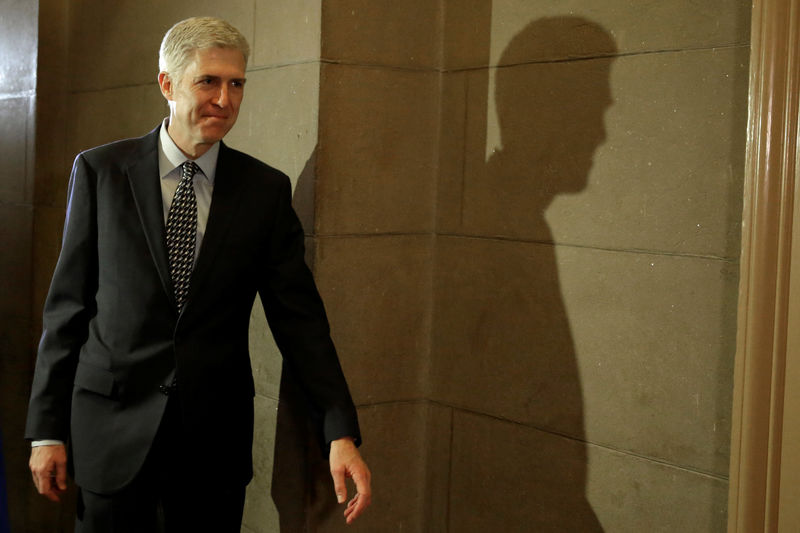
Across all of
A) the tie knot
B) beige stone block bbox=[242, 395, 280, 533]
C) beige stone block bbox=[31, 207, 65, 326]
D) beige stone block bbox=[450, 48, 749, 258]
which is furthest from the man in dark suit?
beige stone block bbox=[31, 207, 65, 326]

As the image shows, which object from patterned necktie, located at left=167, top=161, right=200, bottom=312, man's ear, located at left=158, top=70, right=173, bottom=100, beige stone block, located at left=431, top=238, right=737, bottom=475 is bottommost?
beige stone block, located at left=431, top=238, right=737, bottom=475

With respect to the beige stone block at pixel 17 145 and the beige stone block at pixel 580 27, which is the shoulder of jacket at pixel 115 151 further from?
the beige stone block at pixel 17 145

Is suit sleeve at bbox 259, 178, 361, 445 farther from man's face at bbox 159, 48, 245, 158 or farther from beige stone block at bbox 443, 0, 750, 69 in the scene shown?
beige stone block at bbox 443, 0, 750, 69

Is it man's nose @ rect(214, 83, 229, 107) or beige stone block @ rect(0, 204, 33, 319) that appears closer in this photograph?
man's nose @ rect(214, 83, 229, 107)

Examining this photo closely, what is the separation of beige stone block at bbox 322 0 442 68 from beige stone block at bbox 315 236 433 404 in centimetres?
53

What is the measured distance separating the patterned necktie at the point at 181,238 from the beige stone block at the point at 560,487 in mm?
1030

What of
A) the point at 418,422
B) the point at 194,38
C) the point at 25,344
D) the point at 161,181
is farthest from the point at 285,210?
the point at 25,344

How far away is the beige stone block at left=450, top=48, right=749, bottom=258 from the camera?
2.44m

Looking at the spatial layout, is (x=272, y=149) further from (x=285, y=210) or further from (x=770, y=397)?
(x=770, y=397)

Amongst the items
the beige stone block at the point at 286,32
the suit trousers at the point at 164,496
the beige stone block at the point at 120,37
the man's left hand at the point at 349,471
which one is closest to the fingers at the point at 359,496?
the man's left hand at the point at 349,471

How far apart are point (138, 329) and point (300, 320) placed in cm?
41

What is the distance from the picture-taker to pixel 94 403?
2496 millimetres

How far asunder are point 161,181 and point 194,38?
37cm

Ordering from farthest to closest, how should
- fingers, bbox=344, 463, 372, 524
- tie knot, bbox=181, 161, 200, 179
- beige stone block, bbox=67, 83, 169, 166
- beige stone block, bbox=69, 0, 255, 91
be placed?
beige stone block, bbox=67, 83, 169, 166
beige stone block, bbox=69, 0, 255, 91
tie knot, bbox=181, 161, 200, 179
fingers, bbox=344, 463, 372, 524
